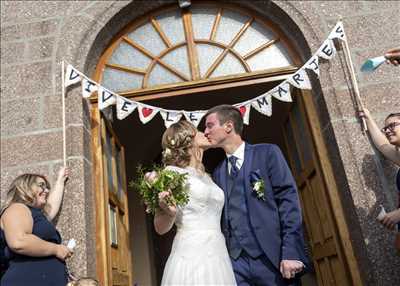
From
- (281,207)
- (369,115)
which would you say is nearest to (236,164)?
(281,207)

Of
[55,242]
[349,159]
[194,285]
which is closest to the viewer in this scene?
[194,285]

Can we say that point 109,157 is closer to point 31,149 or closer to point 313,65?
point 31,149

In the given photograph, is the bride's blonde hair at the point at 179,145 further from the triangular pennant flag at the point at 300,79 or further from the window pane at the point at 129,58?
the window pane at the point at 129,58

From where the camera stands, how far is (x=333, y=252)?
3.51 m

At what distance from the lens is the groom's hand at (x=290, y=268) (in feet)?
7.29

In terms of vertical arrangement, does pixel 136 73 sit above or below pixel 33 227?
above

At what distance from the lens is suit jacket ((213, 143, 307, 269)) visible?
2.33m

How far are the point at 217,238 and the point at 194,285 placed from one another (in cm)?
32

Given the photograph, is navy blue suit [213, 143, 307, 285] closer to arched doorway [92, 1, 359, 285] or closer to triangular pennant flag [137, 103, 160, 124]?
arched doorway [92, 1, 359, 285]

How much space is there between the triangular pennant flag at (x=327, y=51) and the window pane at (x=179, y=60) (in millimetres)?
1300

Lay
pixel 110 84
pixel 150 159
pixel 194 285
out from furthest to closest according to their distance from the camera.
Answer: pixel 150 159, pixel 110 84, pixel 194 285

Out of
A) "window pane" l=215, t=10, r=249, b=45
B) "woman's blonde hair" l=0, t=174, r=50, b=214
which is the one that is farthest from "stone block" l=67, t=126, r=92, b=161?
"window pane" l=215, t=10, r=249, b=45

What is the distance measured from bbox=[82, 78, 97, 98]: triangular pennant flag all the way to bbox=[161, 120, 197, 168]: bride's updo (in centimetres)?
147

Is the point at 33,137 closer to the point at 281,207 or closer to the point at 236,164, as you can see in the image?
the point at 236,164
